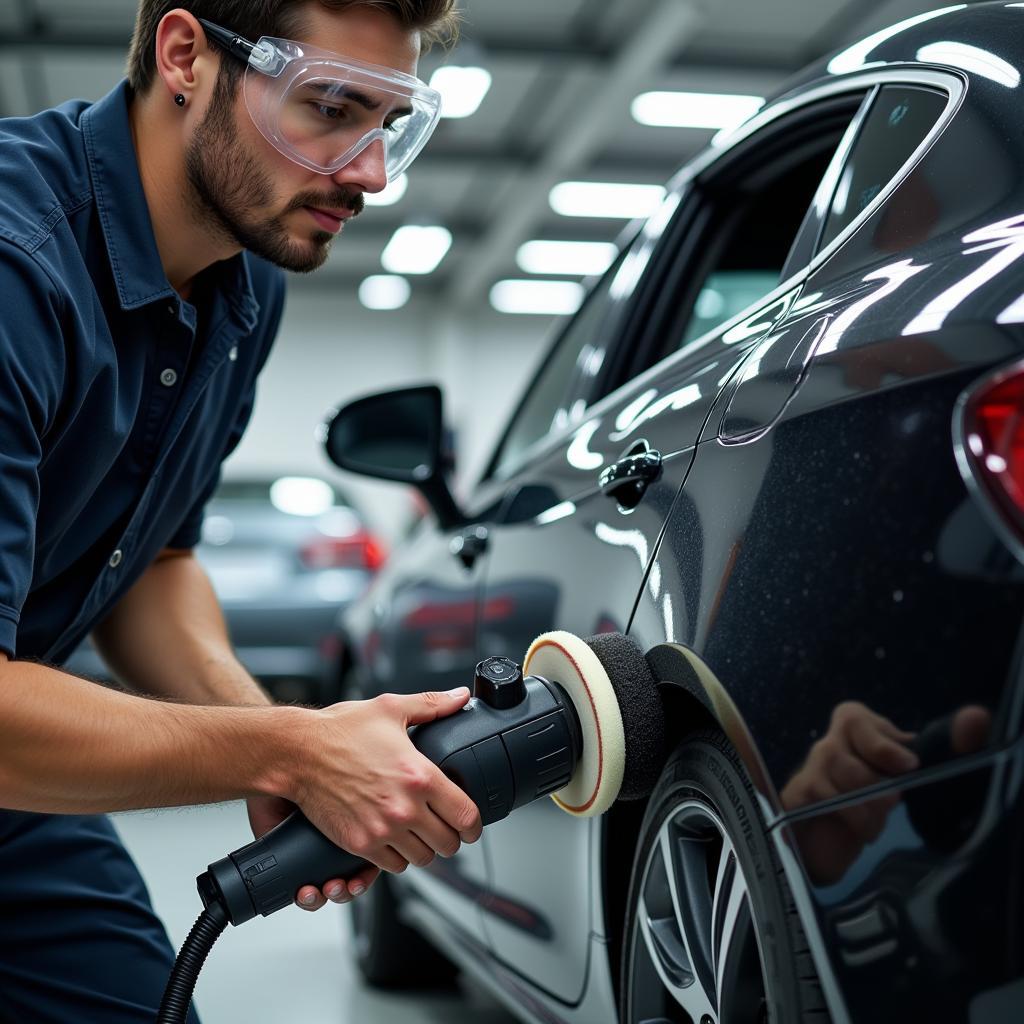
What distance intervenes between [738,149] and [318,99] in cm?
71

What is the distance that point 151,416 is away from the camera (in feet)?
5.30

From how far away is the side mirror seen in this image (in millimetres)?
2488

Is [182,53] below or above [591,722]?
above

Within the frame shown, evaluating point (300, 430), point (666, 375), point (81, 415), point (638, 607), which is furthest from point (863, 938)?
point (300, 430)

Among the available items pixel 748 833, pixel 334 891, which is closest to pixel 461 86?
pixel 334 891

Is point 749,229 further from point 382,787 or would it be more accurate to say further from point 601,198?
point 601,198

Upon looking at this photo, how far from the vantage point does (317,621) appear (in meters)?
6.18

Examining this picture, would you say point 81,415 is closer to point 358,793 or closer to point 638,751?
point 358,793

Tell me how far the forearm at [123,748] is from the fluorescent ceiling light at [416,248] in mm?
11908

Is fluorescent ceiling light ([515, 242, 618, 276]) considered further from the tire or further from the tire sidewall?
the tire sidewall

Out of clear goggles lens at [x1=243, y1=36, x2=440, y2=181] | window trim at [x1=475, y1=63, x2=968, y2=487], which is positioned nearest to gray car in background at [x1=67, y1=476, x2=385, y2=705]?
window trim at [x1=475, y1=63, x2=968, y2=487]

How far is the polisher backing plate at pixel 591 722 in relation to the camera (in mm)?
1292

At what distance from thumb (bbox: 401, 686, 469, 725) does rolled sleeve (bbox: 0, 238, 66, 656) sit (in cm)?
39

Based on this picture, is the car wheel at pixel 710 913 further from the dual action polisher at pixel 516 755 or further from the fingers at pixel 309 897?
the fingers at pixel 309 897
